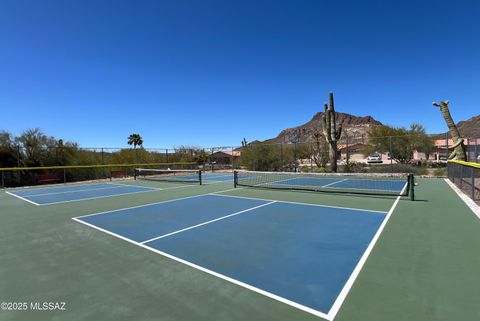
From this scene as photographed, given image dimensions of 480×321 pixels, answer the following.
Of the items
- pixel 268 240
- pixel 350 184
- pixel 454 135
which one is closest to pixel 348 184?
pixel 350 184

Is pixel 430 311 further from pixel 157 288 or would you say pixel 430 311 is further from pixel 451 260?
pixel 157 288

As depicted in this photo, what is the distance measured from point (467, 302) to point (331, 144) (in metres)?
21.9

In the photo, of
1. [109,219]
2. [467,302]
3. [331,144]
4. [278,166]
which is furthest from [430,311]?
[278,166]

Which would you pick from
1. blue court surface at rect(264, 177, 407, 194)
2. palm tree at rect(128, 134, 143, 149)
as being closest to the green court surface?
blue court surface at rect(264, 177, 407, 194)

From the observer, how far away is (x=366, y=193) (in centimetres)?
1127

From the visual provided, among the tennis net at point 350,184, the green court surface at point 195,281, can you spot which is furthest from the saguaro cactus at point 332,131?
the green court surface at point 195,281

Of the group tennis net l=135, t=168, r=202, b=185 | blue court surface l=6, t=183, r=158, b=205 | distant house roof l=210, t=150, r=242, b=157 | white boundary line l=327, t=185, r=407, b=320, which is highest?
distant house roof l=210, t=150, r=242, b=157

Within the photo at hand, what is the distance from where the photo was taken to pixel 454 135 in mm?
18547

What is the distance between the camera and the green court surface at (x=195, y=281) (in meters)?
3.12

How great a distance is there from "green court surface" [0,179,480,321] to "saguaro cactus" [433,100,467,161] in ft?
46.0

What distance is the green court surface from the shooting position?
10.2 feet

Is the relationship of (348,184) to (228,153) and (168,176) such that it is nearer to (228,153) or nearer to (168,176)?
(168,176)

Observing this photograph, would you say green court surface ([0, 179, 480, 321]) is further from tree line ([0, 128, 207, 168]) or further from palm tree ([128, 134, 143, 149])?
palm tree ([128, 134, 143, 149])

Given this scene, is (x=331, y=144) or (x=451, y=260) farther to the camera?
A: (x=331, y=144)
